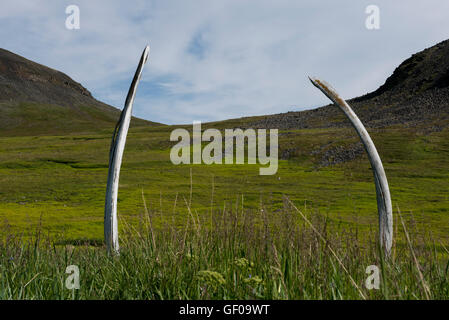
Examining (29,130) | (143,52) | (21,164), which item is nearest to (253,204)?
(143,52)

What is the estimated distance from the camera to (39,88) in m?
198

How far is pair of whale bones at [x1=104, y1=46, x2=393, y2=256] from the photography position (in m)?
5.26

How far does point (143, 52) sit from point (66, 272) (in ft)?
10.6

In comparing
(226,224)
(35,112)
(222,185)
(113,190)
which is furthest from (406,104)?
(35,112)

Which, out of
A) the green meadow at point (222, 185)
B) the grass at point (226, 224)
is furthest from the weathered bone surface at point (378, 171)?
the green meadow at point (222, 185)

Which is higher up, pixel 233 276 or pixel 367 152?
pixel 367 152

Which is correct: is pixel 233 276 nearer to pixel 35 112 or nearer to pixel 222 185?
pixel 222 185

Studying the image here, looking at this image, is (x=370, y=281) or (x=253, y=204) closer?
(x=370, y=281)

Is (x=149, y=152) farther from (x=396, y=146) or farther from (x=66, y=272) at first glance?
(x=66, y=272)

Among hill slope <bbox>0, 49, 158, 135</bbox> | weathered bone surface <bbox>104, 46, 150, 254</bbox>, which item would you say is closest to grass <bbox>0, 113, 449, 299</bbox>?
weathered bone surface <bbox>104, 46, 150, 254</bbox>

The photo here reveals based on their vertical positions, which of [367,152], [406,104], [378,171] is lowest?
[378,171]

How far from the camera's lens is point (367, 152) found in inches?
214

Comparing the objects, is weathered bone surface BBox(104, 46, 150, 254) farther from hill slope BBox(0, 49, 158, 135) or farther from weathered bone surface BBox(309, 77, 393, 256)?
hill slope BBox(0, 49, 158, 135)

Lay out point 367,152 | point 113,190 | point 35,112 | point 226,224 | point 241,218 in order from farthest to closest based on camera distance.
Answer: point 35,112 < point 113,190 < point 367,152 < point 241,218 < point 226,224
